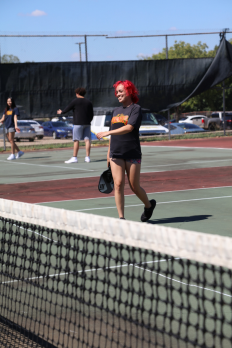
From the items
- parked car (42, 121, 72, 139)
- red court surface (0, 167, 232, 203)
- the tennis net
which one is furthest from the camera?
parked car (42, 121, 72, 139)

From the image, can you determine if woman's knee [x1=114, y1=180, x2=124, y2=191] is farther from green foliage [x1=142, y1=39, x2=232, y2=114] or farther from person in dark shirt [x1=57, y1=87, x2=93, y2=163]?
green foliage [x1=142, y1=39, x2=232, y2=114]

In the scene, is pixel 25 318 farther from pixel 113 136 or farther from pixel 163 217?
pixel 163 217

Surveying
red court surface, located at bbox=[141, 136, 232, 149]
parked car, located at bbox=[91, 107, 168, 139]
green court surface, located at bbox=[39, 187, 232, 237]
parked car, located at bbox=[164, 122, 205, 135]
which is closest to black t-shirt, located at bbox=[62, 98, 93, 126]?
green court surface, located at bbox=[39, 187, 232, 237]

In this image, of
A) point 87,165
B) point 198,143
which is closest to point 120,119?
point 87,165

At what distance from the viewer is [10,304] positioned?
4152 mm

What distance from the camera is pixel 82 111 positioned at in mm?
14641

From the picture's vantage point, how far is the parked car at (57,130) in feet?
132

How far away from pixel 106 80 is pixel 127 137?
16.2 m

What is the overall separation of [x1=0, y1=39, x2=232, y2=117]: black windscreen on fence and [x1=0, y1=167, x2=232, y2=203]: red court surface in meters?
10.1

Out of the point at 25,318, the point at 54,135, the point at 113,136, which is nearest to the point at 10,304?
the point at 25,318

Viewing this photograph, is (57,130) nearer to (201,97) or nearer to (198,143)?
(198,143)

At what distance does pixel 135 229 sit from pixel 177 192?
21.6 ft

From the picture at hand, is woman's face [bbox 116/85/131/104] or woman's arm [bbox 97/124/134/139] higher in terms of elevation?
woman's face [bbox 116/85/131/104]

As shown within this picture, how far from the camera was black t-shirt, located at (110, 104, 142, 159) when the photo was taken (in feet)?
19.9
